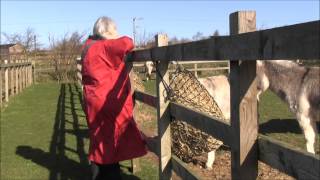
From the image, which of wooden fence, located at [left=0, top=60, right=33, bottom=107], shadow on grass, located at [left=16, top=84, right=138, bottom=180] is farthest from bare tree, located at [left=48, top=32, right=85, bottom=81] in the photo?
shadow on grass, located at [left=16, top=84, right=138, bottom=180]

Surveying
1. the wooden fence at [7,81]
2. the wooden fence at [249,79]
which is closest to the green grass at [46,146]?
the wooden fence at [7,81]

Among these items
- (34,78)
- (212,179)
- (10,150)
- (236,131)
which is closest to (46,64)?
(34,78)

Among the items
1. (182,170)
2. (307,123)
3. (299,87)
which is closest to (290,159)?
(182,170)

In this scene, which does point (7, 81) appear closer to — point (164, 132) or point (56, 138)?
point (56, 138)

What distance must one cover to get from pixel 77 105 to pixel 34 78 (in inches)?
823

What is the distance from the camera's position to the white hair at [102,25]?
15.9 feet

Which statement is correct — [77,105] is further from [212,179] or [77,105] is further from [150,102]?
[150,102]

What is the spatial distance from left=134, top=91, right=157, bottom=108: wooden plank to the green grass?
120 centimetres

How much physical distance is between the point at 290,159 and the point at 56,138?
8377 millimetres

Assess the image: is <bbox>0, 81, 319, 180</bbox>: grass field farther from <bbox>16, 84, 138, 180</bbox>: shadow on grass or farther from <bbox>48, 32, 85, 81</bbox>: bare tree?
<bbox>48, 32, 85, 81</bbox>: bare tree

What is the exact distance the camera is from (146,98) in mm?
5812

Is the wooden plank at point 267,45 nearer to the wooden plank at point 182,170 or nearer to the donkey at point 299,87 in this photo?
the wooden plank at point 182,170

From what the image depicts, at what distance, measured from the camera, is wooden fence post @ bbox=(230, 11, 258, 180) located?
269 centimetres

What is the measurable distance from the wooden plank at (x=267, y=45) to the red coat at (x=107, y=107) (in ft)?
4.66
